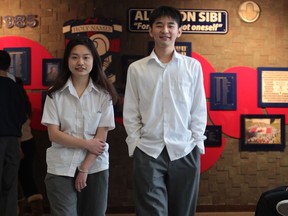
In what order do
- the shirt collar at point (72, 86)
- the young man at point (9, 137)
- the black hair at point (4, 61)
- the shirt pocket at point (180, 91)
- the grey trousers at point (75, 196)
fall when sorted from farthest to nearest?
the black hair at point (4, 61) < the young man at point (9, 137) < the shirt pocket at point (180, 91) < the shirt collar at point (72, 86) < the grey trousers at point (75, 196)

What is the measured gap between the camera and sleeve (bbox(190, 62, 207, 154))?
2301 mm

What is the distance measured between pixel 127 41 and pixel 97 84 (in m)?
1.75

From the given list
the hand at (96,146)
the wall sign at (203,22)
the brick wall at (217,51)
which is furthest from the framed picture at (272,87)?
the hand at (96,146)

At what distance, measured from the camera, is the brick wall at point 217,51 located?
12.8 ft

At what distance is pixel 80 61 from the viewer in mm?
2180

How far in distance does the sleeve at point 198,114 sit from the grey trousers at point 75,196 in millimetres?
575

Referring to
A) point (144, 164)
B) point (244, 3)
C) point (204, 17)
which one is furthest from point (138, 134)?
point (244, 3)

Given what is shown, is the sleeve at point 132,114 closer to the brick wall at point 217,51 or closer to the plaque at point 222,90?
the brick wall at point 217,51

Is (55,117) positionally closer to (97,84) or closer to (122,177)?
(97,84)

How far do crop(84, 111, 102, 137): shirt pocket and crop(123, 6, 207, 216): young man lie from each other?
0.65ft

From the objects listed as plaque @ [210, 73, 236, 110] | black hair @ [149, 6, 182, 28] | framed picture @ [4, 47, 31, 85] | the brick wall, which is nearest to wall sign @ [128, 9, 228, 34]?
the brick wall

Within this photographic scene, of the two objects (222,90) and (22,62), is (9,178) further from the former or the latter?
(222,90)

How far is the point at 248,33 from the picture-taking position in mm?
4012

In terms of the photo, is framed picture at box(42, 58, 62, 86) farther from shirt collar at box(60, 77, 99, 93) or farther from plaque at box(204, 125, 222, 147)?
shirt collar at box(60, 77, 99, 93)
